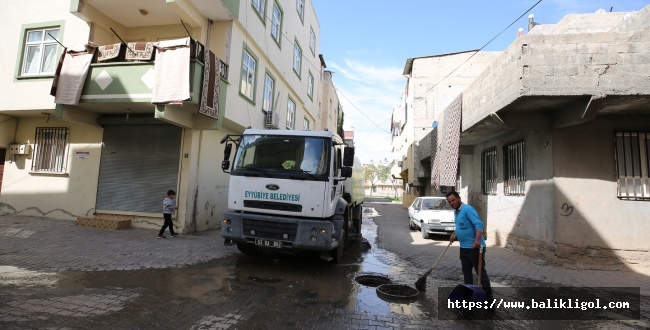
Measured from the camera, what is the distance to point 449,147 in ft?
38.0

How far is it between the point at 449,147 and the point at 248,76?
778 cm

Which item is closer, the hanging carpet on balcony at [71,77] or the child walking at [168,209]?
the child walking at [168,209]

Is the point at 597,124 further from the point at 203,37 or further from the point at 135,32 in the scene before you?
the point at 135,32

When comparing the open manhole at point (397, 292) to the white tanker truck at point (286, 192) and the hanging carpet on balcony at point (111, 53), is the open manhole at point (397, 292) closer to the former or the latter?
the white tanker truck at point (286, 192)

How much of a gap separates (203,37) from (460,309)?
10.1 m

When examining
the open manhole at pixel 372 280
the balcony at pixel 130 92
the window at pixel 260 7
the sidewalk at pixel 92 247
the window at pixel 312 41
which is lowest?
the open manhole at pixel 372 280

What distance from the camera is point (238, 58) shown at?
1134 cm

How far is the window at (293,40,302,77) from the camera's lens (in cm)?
1847

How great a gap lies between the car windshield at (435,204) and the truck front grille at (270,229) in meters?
7.59

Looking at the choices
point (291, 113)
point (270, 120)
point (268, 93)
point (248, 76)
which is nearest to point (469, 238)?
point (248, 76)

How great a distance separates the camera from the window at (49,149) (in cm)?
1125

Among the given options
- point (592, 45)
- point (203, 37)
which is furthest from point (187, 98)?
point (592, 45)

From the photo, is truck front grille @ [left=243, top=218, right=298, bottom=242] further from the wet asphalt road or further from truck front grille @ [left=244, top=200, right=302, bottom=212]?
the wet asphalt road

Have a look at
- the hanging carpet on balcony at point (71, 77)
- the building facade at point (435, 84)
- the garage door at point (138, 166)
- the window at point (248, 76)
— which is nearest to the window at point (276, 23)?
the window at point (248, 76)
